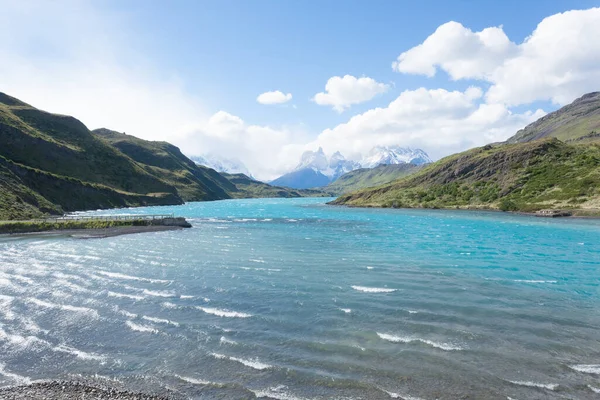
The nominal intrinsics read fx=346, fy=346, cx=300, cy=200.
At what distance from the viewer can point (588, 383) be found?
1664 centimetres

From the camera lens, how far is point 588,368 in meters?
18.1

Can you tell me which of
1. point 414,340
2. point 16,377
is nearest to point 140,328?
point 16,377

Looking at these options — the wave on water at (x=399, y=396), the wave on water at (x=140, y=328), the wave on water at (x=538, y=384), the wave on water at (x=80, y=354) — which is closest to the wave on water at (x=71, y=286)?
the wave on water at (x=140, y=328)

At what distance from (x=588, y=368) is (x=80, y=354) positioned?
1123 inches

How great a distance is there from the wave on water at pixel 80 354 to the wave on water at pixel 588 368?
25865 millimetres

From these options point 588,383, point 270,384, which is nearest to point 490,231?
point 588,383

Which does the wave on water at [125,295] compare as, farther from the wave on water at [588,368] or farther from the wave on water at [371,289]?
the wave on water at [588,368]

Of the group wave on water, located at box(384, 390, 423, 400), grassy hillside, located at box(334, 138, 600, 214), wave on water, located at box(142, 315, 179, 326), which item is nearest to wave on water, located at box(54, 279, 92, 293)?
wave on water, located at box(142, 315, 179, 326)

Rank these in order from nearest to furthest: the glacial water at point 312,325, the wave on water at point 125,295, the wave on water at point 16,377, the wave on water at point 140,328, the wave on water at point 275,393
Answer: the wave on water at point 275,393 → the glacial water at point 312,325 → the wave on water at point 16,377 → the wave on water at point 140,328 → the wave on water at point 125,295

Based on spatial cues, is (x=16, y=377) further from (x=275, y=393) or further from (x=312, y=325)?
(x=312, y=325)

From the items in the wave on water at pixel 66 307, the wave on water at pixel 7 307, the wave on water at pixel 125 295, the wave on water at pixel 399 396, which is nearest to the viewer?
the wave on water at pixel 399 396

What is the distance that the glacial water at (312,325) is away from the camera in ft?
57.0

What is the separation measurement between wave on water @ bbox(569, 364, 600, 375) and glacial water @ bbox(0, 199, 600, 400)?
4.1 inches

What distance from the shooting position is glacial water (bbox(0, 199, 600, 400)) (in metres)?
17.4
